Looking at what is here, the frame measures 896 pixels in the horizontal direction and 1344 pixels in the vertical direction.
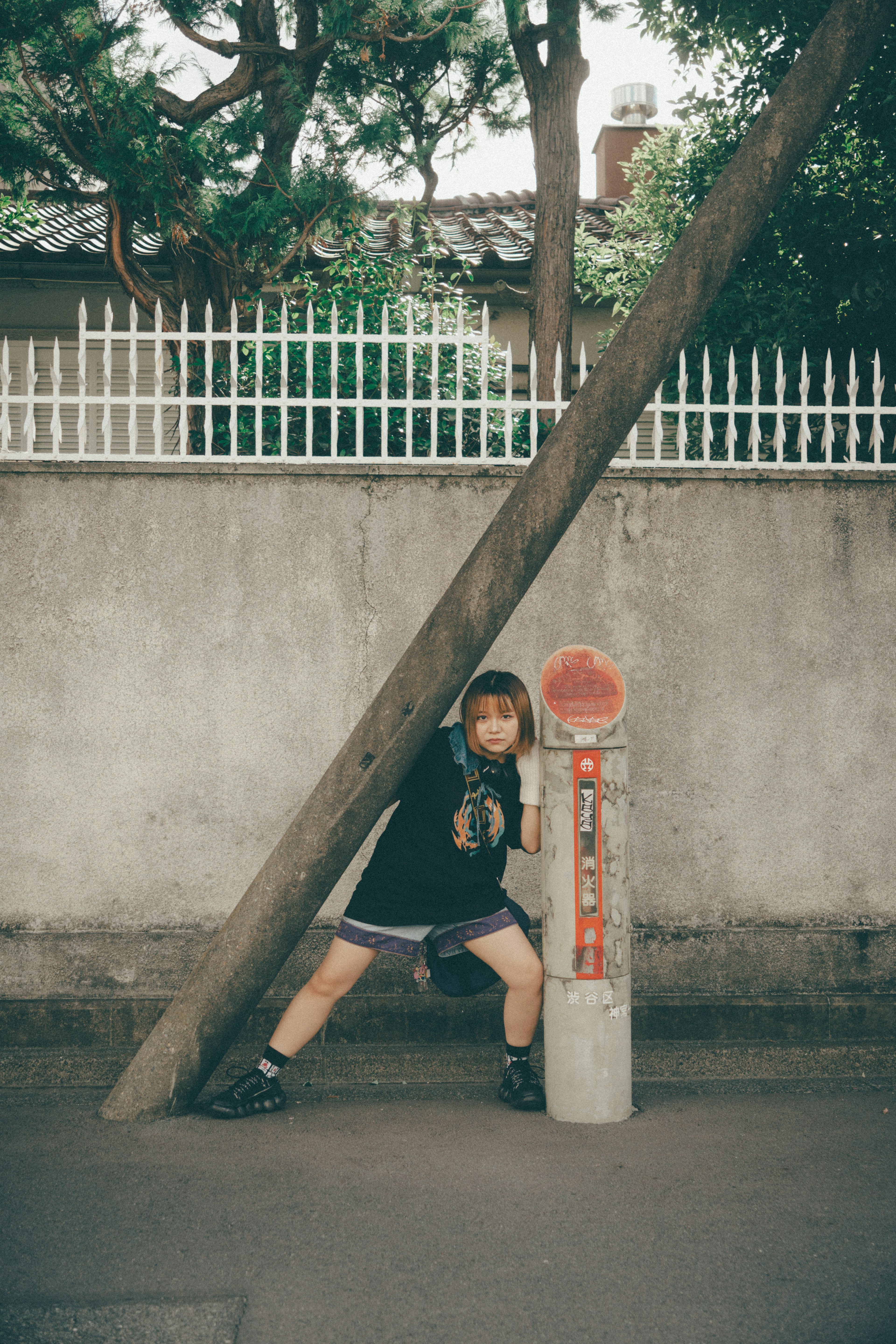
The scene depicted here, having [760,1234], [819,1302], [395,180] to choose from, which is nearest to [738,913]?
[760,1234]

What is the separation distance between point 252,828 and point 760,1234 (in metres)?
2.44

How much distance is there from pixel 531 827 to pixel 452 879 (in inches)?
13.1

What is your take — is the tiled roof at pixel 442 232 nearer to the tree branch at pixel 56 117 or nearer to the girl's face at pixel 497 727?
the tree branch at pixel 56 117

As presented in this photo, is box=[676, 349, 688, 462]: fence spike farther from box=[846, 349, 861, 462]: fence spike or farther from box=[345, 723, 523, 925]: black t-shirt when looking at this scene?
box=[345, 723, 523, 925]: black t-shirt

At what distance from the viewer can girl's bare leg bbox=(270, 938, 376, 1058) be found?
3.48m

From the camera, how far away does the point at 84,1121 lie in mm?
3473

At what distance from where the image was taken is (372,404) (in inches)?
165

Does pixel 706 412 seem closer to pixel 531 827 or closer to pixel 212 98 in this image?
pixel 531 827

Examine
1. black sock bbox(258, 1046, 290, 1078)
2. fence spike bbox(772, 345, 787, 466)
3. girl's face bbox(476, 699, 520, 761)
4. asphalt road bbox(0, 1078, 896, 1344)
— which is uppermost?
fence spike bbox(772, 345, 787, 466)

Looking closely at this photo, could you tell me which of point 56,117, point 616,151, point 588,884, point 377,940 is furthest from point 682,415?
point 616,151

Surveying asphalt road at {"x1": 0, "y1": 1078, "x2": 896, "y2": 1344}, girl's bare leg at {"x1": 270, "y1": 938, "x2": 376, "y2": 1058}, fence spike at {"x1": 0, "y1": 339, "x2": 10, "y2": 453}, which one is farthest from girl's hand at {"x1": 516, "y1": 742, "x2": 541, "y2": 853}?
fence spike at {"x1": 0, "y1": 339, "x2": 10, "y2": 453}

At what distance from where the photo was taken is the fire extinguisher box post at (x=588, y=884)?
3379mm

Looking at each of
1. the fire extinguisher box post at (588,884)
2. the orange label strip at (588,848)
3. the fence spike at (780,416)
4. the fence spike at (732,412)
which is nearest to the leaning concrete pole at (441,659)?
the fire extinguisher box post at (588,884)

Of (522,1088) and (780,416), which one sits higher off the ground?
(780,416)
